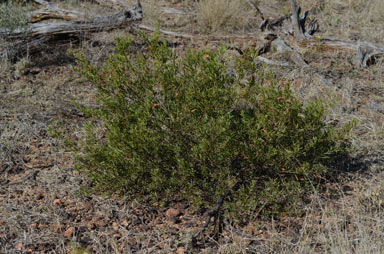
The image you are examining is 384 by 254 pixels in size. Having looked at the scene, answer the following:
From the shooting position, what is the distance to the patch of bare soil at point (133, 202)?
2.66 m

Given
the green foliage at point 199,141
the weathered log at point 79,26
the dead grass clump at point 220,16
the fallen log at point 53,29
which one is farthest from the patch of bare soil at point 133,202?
the dead grass clump at point 220,16

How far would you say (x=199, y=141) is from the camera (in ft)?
9.50

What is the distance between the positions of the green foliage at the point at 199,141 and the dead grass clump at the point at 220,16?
11.7 ft

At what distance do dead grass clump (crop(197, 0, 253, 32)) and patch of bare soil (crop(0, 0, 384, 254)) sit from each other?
197 centimetres

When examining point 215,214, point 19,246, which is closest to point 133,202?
point 215,214

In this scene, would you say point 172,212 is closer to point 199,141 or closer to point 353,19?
point 199,141

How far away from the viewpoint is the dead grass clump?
6512 mm

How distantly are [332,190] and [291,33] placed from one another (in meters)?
3.32

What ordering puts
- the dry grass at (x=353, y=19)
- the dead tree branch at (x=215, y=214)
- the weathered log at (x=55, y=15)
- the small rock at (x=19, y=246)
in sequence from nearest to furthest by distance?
the small rock at (x=19, y=246) < the dead tree branch at (x=215, y=214) < the weathered log at (x=55, y=15) < the dry grass at (x=353, y=19)

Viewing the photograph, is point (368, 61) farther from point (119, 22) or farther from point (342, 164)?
point (119, 22)

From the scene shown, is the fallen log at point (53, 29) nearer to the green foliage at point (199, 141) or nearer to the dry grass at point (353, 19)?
the green foliage at point (199, 141)

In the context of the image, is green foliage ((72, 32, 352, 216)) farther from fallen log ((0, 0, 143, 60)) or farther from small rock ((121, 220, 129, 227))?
fallen log ((0, 0, 143, 60))

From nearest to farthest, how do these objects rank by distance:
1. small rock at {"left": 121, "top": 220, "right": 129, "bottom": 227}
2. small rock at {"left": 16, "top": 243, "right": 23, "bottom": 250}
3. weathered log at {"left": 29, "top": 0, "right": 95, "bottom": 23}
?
small rock at {"left": 16, "top": 243, "right": 23, "bottom": 250}, small rock at {"left": 121, "top": 220, "right": 129, "bottom": 227}, weathered log at {"left": 29, "top": 0, "right": 95, "bottom": 23}

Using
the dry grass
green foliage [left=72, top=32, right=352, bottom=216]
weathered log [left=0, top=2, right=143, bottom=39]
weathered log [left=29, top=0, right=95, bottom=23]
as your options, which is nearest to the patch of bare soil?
green foliage [left=72, top=32, right=352, bottom=216]
